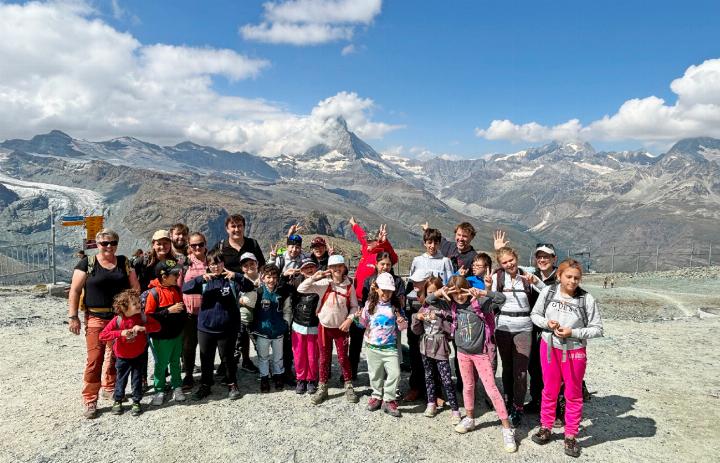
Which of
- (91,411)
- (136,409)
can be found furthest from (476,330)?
(91,411)

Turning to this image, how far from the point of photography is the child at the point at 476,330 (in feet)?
22.5

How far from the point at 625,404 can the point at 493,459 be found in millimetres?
3772

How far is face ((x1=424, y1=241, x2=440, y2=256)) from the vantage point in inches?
318

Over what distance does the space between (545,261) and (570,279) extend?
1.17m

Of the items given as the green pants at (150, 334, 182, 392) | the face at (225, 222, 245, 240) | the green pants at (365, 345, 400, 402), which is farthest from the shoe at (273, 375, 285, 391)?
the face at (225, 222, 245, 240)

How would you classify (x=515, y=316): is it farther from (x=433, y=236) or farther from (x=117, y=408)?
(x=117, y=408)

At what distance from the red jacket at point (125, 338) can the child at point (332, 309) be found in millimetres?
2695

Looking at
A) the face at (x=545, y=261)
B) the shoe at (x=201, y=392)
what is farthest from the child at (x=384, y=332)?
the shoe at (x=201, y=392)

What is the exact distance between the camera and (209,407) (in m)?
7.99

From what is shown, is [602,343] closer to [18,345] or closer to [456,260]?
[456,260]

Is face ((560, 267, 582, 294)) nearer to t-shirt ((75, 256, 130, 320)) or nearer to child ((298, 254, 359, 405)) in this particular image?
child ((298, 254, 359, 405))

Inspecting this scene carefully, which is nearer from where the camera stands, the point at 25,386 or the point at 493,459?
the point at 493,459

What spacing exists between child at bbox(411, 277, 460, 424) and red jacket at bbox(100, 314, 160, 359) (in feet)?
15.2

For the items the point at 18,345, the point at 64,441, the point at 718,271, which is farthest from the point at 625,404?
the point at 718,271
